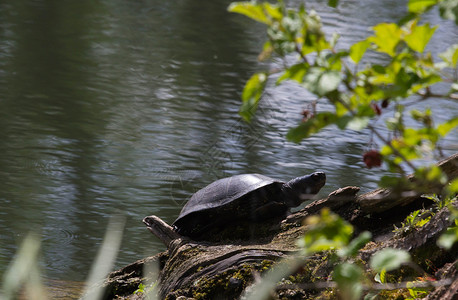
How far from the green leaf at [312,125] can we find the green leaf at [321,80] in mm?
80

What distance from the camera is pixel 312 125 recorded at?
4.63 ft

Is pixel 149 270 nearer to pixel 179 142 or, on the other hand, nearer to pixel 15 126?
pixel 179 142

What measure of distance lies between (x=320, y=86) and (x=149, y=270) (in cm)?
266

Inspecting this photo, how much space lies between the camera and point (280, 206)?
3697mm

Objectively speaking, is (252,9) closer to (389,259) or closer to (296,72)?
(296,72)

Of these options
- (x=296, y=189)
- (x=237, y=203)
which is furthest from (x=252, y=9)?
(x=296, y=189)

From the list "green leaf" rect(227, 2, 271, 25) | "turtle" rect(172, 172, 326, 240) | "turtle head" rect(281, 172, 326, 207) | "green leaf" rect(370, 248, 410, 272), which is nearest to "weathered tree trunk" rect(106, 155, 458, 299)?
"turtle" rect(172, 172, 326, 240)

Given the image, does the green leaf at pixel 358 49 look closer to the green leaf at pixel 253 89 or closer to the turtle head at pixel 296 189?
the green leaf at pixel 253 89

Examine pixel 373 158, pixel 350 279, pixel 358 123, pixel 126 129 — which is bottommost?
pixel 126 129

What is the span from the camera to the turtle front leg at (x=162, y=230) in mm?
3828

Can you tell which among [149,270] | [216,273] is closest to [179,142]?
[149,270]

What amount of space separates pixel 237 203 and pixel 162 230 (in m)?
0.53

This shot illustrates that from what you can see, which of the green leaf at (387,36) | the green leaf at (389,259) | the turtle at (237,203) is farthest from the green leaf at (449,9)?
the turtle at (237,203)

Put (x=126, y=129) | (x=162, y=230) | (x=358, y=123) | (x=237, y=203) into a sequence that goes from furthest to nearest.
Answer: (x=126, y=129) → (x=162, y=230) → (x=237, y=203) → (x=358, y=123)
